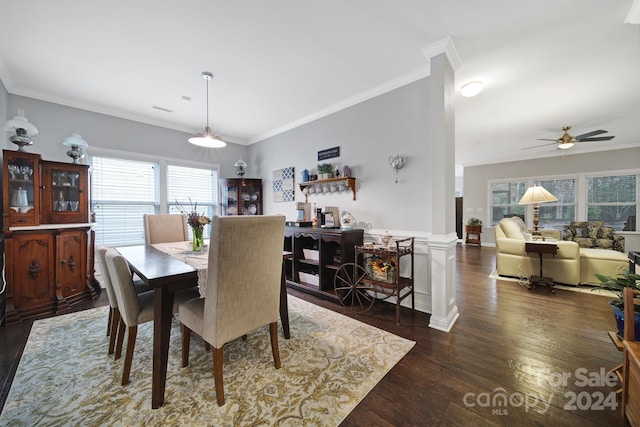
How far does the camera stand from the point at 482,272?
171 inches

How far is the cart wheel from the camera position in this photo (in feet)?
9.16

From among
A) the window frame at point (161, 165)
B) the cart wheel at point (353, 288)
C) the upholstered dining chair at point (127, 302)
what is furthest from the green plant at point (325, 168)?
the upholstered dining chair at point (127, 302)

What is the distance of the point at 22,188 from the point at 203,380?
3035 mm

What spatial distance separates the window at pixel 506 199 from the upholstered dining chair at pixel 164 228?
8023 mm

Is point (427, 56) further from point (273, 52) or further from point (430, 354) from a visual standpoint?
point (430, 354)

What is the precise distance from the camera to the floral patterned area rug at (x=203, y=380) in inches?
52.3

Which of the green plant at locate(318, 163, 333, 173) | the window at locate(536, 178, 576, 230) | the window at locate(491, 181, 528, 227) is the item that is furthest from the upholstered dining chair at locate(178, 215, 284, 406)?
the window at locate(536, 178, 576, 230)

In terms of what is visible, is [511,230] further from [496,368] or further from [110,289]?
[110,289]

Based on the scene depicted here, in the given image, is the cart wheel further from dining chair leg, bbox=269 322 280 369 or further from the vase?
the vase

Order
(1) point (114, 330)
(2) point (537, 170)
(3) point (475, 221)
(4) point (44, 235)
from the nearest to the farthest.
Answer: (1) point (114, 330)
(4) point (44, 235)
(2) point (537, 170)
(3) point (475, 221)

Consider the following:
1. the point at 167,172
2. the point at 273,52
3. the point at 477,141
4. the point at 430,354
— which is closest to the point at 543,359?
the point at 430,354

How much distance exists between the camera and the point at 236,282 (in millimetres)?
1437

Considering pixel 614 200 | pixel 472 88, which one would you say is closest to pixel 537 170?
pixel 614 200

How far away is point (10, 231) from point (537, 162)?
9.94m
